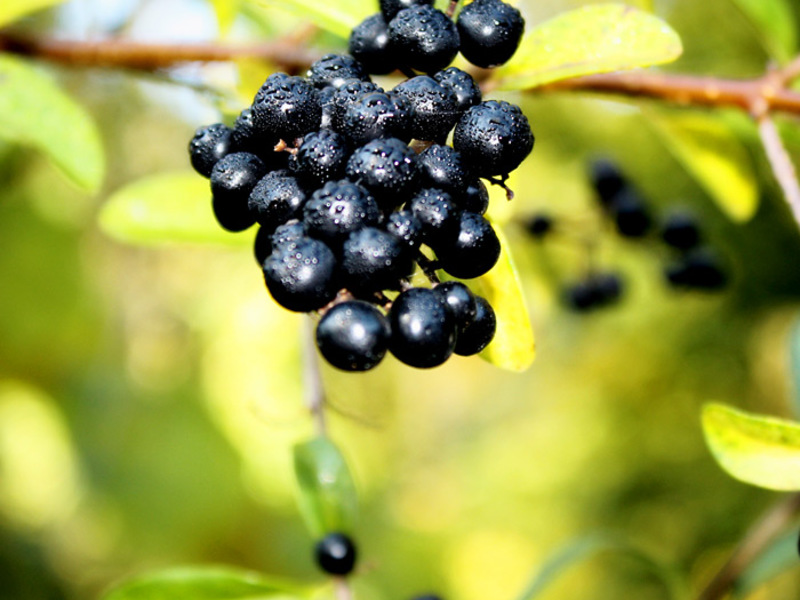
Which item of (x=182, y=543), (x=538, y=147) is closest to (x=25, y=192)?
(x=182, y=543)

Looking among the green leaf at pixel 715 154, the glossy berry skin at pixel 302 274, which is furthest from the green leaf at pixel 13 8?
the green leaf at pixel 715 154

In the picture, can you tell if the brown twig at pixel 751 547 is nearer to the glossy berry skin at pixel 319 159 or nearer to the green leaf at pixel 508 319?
the green leaf at pixel 508 319

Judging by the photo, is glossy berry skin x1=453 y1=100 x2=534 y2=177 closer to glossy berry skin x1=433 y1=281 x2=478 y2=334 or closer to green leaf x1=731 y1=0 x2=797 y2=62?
glossy berry skin x1=433 y1=281 x2=478 y2=334

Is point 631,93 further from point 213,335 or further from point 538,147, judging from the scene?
point 213,335

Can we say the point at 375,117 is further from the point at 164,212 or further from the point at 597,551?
the point at 597,551

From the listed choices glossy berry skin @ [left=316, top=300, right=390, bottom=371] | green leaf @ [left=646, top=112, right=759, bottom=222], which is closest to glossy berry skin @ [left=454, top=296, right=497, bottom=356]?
glossy berry skin @ [left=316, top=300, right=390, bottom=371]

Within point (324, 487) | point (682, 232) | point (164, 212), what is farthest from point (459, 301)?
point (682, 232)
